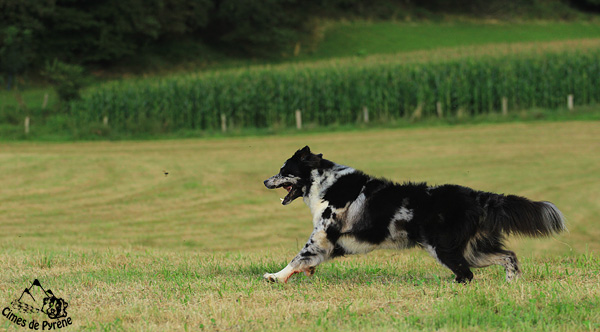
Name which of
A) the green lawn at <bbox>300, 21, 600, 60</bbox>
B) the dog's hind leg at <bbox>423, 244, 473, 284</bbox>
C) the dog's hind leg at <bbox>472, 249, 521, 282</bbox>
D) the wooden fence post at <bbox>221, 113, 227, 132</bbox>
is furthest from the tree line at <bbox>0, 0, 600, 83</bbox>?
the dog's hind leg at <bbox>472, 249, 521, 282</bbox>

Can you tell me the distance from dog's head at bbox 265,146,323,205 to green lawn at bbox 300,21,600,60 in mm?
58273

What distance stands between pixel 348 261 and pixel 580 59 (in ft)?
119

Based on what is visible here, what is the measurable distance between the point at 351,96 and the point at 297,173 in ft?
107

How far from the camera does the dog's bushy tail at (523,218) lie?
23.6 feet

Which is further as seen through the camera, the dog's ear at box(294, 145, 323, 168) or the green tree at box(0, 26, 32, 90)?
the green tree at box(0, 26, 32, 90)

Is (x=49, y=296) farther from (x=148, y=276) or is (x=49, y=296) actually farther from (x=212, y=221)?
(x=212, y=221)

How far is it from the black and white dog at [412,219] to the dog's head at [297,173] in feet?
0.04

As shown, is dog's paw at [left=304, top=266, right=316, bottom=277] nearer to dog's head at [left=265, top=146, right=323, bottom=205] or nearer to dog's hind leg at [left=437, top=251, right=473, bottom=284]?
dog's head at [left=265, top=146, right=323, bottom=205]

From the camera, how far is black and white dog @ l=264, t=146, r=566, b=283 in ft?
23.6

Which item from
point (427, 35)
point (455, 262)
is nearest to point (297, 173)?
point (455, 262)

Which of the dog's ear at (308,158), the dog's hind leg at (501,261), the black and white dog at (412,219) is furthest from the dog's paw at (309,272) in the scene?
the dog's hind leg at (501,261)

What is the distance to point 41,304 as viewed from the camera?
6.44m

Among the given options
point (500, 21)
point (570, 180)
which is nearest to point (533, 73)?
point (570, 180)

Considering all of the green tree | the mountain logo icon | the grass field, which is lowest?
the grass field
